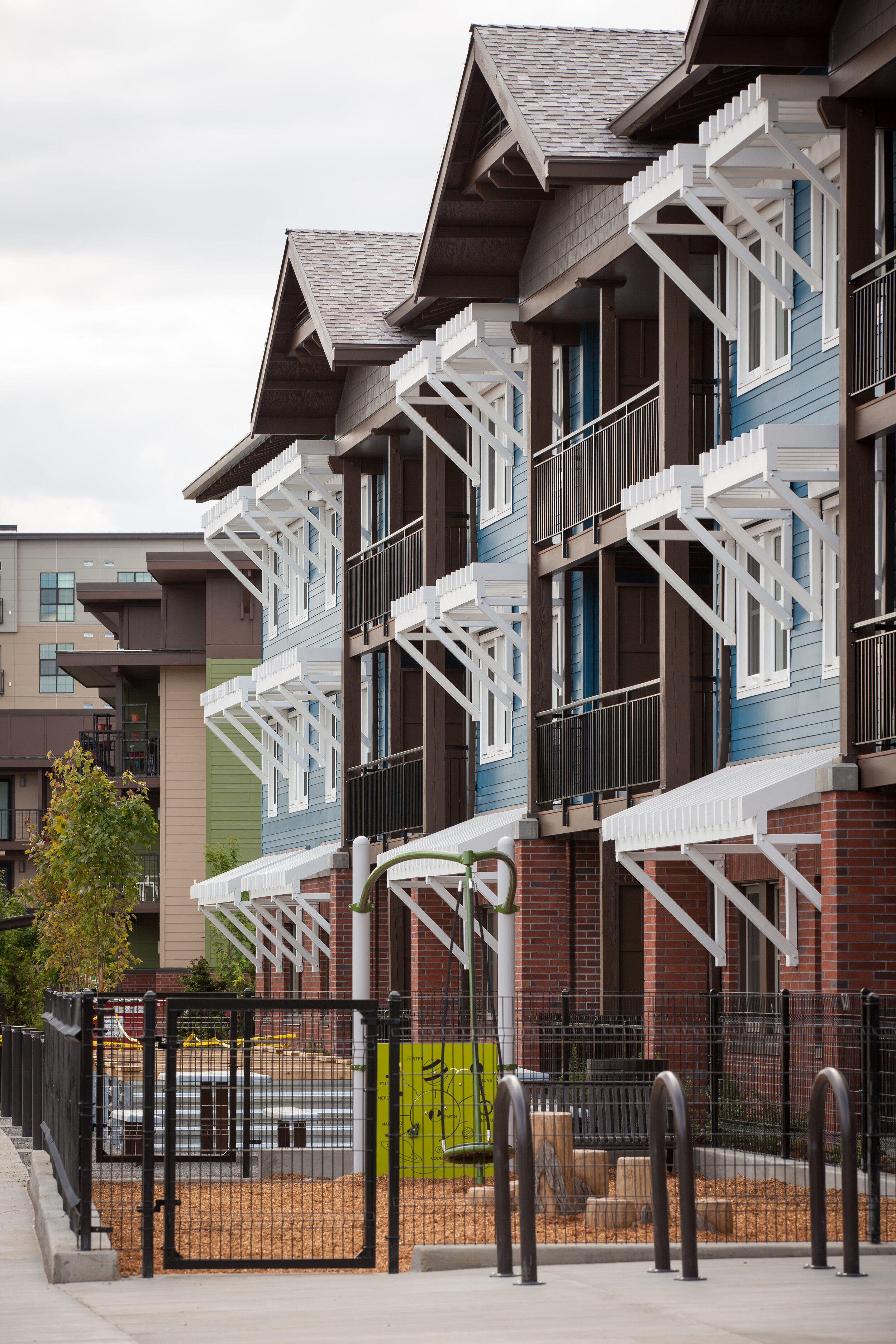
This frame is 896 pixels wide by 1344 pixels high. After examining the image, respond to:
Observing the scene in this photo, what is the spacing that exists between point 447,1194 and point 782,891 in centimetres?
675

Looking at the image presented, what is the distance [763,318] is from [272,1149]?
960 centimetres

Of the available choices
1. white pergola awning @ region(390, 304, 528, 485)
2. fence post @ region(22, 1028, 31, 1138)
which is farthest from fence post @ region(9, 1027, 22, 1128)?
white pergola awning @ region(390, 304, 528, 485)

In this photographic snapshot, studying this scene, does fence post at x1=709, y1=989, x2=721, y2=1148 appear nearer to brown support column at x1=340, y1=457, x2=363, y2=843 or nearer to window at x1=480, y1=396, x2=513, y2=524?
window at x1=480, y1=396, x2=513, y2=524

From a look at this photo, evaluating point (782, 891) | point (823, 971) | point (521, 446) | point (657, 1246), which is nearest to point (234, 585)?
point (521, 446)

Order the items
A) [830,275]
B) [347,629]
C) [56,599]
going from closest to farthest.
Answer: [830,275] → [347,629] → [56,599]

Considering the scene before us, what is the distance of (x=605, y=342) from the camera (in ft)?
78.1

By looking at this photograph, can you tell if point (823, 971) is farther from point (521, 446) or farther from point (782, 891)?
point (521, 446)

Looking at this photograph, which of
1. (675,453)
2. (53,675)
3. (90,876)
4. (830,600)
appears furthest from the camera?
(53,675)

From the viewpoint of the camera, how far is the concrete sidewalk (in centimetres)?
923

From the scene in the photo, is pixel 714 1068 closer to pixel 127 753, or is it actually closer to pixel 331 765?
pixel 331 765

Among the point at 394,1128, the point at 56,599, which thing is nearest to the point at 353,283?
the point at 394,1128

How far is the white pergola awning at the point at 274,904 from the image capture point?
35438 millimetres

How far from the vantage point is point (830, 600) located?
1934 cm

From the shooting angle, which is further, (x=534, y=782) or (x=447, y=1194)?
(x=534, y=782)
